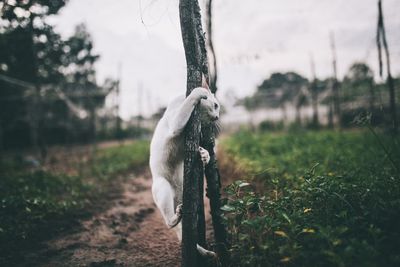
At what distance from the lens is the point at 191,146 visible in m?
2.83

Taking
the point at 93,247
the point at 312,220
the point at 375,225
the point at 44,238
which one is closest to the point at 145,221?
the point at 93,247

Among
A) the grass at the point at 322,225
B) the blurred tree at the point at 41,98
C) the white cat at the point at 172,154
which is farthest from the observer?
the blurred tree at the point at 41,98

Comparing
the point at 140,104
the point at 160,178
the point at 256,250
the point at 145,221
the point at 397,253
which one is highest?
the point at 140,104

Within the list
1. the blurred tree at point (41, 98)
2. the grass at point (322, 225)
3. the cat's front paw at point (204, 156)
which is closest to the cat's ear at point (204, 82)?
the cat's front paw at point (204, 156)

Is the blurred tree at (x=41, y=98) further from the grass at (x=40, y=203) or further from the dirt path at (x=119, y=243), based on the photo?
the dirt path at (x=119, y=243)

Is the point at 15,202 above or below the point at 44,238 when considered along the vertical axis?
above

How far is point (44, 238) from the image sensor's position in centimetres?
439

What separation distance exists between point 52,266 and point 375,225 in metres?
3.71

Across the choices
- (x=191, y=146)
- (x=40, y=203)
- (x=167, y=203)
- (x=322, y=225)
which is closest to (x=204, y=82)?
(x=191, y=146)

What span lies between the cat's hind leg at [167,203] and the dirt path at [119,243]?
2.47 ft

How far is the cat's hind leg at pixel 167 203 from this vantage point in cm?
314

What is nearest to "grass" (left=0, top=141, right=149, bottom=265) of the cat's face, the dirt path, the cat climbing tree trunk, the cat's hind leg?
the dirt path

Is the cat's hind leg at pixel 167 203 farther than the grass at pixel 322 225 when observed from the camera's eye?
Yes

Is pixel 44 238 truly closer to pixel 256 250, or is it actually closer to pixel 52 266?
pixel 52 266
